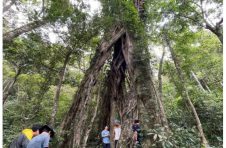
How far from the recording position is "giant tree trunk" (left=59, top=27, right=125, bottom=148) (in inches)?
250

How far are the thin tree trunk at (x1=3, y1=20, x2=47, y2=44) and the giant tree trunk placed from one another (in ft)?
7.03

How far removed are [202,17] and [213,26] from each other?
1.52 feet

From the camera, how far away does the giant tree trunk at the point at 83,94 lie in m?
6.35

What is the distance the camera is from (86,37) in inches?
308

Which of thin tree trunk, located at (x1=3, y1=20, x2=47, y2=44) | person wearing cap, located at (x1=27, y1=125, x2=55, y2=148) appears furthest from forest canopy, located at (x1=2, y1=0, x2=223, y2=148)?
person wearing cap, located at (x1=27, y1=125, x2=55, y2=148)

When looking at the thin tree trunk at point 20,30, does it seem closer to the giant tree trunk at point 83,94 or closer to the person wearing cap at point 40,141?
the giant tree trunk at point 83,94

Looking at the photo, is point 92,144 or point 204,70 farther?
point 204,70

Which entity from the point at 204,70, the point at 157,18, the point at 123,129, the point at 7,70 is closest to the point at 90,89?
the point at 123,129

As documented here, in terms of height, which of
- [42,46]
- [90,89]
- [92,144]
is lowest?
[92,144]

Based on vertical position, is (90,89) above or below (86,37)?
below

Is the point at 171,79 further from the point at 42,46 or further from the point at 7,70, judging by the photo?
the point at 7,70

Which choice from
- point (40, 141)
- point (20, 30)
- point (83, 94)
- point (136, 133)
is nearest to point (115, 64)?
point (83, 94)

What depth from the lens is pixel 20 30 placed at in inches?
222

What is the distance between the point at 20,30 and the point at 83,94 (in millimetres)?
2568
